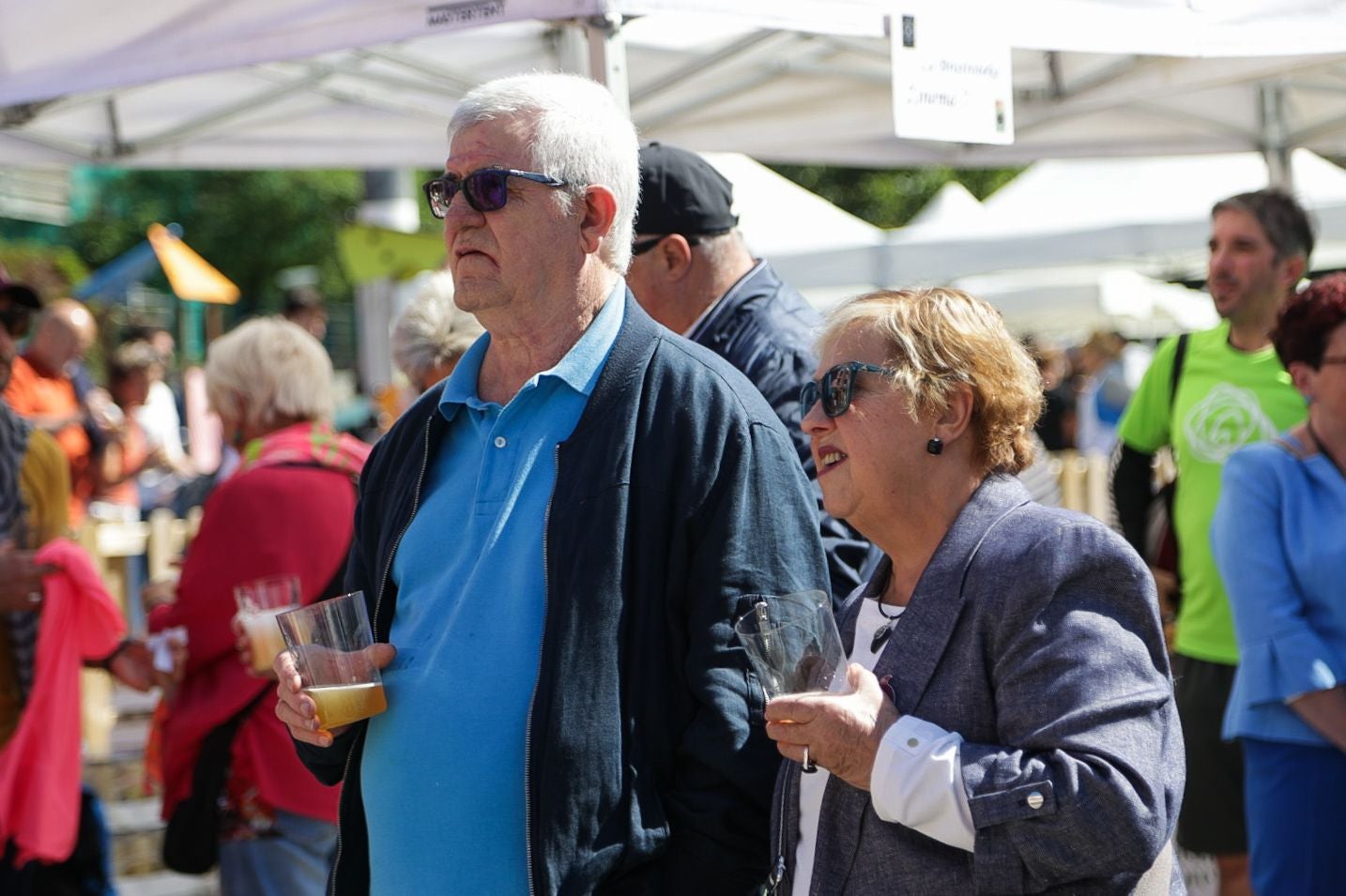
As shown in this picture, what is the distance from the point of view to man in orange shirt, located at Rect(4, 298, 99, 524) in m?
7.43

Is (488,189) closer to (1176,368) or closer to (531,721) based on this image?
(531,721)

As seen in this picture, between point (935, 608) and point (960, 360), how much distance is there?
35cm

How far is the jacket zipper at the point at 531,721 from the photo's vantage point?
217cm

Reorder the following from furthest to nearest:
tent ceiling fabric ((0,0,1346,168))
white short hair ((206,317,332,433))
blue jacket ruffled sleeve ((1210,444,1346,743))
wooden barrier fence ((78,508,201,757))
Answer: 1. wooden barrier fence ((78,508,201,757))
2. tent ceiling fabric ((0,0,1346,168))
3. white short hair ((206,317,332,433))
4. blue jacket ruffled sleeve ((1210,444,1346,743))

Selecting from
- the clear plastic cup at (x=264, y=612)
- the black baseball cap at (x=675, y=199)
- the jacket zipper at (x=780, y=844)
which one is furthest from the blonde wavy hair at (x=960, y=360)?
the clear plastic cup at (x=264, y=612)

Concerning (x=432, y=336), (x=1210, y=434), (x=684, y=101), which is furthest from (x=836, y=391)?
(x=684, y=101)

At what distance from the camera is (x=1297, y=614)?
3.32m

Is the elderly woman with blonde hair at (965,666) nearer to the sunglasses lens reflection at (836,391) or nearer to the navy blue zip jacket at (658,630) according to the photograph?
the sunglasses lens reflection at (836,391)

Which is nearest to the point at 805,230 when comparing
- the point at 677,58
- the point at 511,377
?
the point at 677,58

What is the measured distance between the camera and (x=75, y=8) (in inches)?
139

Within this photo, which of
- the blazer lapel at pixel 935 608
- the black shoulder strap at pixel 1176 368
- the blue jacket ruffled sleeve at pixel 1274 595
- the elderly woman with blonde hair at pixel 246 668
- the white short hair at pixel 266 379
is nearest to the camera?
the blazer lapel at pixel 935 608

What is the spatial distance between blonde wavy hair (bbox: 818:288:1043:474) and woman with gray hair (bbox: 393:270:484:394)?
70.1 inches

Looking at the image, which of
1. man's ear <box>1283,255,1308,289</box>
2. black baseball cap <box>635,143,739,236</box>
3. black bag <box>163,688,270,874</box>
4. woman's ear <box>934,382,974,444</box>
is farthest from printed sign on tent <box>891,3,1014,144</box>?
black bag <box>163,688,270,874</box>

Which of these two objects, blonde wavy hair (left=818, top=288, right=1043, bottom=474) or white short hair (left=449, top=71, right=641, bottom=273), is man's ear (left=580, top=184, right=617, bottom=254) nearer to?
white short hair (left=449, top=71, right=641, bottom=273)
